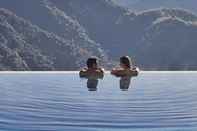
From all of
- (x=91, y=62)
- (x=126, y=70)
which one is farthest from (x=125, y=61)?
(x=91, y=62)

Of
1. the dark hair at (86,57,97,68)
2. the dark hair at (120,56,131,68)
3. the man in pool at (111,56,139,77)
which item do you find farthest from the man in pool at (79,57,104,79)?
the dark hair at (120,56,131,68)

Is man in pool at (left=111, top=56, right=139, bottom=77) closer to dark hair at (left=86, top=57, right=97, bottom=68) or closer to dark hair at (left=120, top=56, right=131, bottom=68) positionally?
dark hair at (left=120, top=56, right=131, bottom=68)

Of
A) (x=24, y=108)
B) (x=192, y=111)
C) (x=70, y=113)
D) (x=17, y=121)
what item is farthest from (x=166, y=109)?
(x=17, y=121)

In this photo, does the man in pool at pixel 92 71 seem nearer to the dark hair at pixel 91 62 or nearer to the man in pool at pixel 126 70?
the dark hair at pixel 91 62

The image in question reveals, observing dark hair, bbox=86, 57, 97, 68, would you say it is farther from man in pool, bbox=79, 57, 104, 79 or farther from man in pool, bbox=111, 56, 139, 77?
man in pool, bbox=111, 56, 139, 77

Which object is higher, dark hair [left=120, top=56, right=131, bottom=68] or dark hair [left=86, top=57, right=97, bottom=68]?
dark hair [left=120, top=56, right=131, bottom=68]

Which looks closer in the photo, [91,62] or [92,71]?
[91,62]

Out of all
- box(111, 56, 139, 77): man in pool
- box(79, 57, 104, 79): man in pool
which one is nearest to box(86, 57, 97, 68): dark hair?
box(79, 57, 104, 79): man in pool

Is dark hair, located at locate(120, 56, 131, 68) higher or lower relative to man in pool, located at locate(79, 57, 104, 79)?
higher

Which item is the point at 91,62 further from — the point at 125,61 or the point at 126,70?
the point at 126,70

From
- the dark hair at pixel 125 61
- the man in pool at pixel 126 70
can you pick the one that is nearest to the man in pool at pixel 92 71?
the man in pool at pixel 126 70

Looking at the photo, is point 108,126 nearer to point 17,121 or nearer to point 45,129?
point 45,129

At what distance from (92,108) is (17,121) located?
269 inches

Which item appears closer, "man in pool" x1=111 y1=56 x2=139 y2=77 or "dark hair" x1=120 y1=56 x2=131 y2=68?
"dark hair" x1=120 y1=56 x2=131 y2=68
